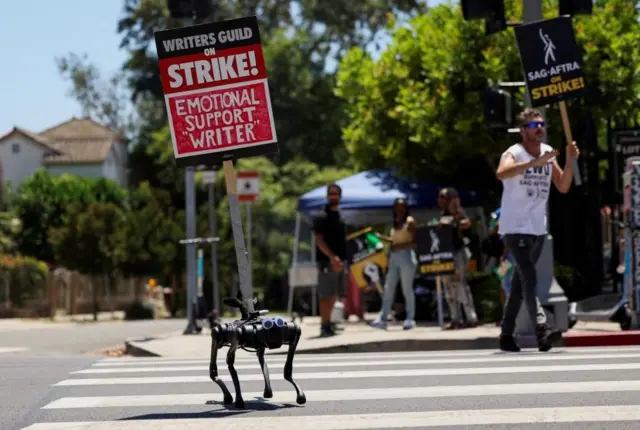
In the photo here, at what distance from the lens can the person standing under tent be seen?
16375 mm

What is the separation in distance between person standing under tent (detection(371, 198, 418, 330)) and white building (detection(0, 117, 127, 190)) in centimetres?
5867

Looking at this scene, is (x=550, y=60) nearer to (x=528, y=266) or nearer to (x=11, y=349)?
(x=528, y=266)

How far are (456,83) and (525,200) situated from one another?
9.74 m

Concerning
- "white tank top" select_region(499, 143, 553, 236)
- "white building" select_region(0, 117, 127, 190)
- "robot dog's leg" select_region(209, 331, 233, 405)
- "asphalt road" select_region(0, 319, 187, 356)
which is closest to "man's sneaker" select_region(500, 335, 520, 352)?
"white tank top" select_region(499, 143, 553, 236)

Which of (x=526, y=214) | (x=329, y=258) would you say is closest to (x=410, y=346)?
(x=329, y=258)

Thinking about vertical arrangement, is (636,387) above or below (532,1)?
below

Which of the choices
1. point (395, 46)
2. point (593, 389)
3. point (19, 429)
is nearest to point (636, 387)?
point (593, 389)

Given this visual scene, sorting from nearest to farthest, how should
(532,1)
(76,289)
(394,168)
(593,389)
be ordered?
(593,389), (532,1), (394,168), (76,289)

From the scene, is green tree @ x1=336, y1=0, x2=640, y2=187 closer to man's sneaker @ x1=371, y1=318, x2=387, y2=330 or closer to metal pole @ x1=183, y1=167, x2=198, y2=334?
metal pole @ x1=183, y1=167, x2=198, y2=334

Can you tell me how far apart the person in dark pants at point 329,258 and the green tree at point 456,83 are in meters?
5.12

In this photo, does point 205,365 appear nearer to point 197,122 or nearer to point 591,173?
point 197,122

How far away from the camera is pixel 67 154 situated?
77.1 meters

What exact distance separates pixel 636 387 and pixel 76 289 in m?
32.4

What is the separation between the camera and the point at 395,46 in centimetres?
2236
